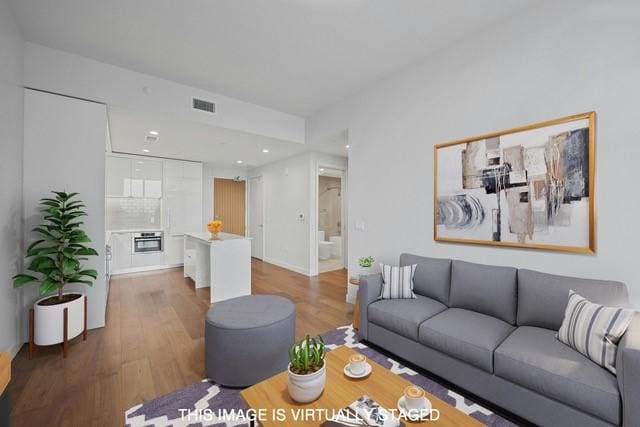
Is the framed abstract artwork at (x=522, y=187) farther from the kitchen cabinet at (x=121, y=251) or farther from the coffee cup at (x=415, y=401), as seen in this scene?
the kitchen cabinet at (x=121, y=251)

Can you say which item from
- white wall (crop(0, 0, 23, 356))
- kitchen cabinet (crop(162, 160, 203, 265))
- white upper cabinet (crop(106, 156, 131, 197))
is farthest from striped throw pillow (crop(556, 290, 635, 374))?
white upper cabinet (crop(106, 156, 131, 197))

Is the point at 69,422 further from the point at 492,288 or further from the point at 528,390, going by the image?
the point at 492,288

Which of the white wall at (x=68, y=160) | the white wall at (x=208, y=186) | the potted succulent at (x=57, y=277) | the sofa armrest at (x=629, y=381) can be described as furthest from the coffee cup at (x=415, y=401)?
the white wall at (x=208, y=186)

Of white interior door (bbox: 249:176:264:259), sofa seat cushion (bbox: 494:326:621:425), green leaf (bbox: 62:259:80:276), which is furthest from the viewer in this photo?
white interior door (bbox: 249:176:264:259)

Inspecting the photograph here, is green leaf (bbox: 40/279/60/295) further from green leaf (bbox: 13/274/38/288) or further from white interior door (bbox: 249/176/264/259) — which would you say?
white interior door (bbox: 249/176/264/259)

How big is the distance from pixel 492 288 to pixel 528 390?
2.56 feet

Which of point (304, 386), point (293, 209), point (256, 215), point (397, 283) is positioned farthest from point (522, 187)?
point (256, 215)

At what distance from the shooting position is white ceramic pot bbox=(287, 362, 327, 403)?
1.21 m

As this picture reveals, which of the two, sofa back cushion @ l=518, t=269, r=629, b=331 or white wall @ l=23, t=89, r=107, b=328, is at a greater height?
white wall @ l=23, t=89, r=107, b=328

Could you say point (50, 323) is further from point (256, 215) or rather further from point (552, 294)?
point (256, 215)

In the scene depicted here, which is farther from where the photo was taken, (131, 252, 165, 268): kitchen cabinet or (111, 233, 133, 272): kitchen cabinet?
(131, 252, 165, 268): kitchen cabinet

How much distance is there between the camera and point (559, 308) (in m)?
1.82

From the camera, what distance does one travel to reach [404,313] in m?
2.21

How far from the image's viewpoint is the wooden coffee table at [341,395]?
115 cm
